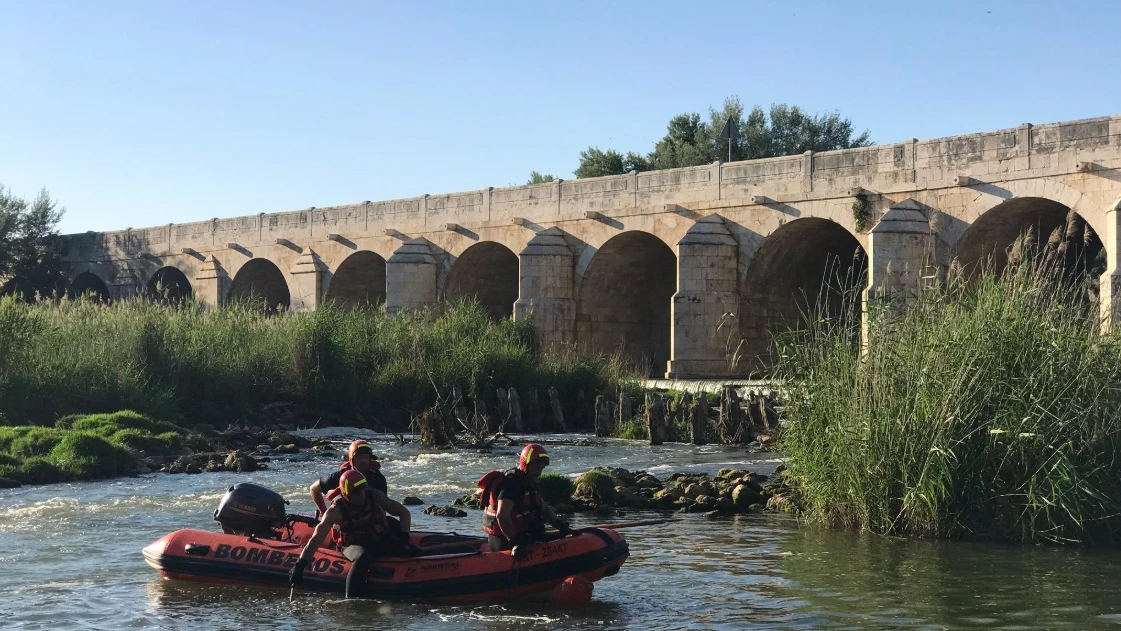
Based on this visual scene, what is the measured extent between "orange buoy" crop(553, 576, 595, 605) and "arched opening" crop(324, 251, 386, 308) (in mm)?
32204

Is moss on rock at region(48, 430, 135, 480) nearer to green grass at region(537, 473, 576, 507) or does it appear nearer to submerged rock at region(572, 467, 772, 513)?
green grass at region(537, 473, 576, 507)

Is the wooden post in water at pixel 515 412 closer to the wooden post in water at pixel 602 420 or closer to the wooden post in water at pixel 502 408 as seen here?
the wooden post in water at pixel 502 408

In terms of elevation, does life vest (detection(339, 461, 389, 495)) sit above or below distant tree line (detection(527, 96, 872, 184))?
below

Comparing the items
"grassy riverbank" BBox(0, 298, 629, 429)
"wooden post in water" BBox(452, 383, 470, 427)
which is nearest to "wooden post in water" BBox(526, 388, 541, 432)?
"grassy riverbank" BBox(0, 298, 629, 429)

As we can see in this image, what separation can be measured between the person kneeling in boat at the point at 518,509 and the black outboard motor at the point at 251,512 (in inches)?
69.6

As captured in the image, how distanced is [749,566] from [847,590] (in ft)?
3.79

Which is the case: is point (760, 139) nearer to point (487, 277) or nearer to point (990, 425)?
point (487, 277)

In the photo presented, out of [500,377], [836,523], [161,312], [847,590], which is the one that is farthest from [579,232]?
[847,590]

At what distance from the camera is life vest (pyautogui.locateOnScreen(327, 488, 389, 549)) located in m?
10.0

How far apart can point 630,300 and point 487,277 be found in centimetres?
542

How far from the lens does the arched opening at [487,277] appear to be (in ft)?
125

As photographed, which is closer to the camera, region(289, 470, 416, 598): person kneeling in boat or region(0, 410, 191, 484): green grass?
region(289, 470, 416, 598): person kneeling in boat

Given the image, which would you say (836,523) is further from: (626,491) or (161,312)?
(161,312)

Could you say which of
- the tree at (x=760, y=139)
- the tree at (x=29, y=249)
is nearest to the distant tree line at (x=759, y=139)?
the tree at (x=760, y=139)
